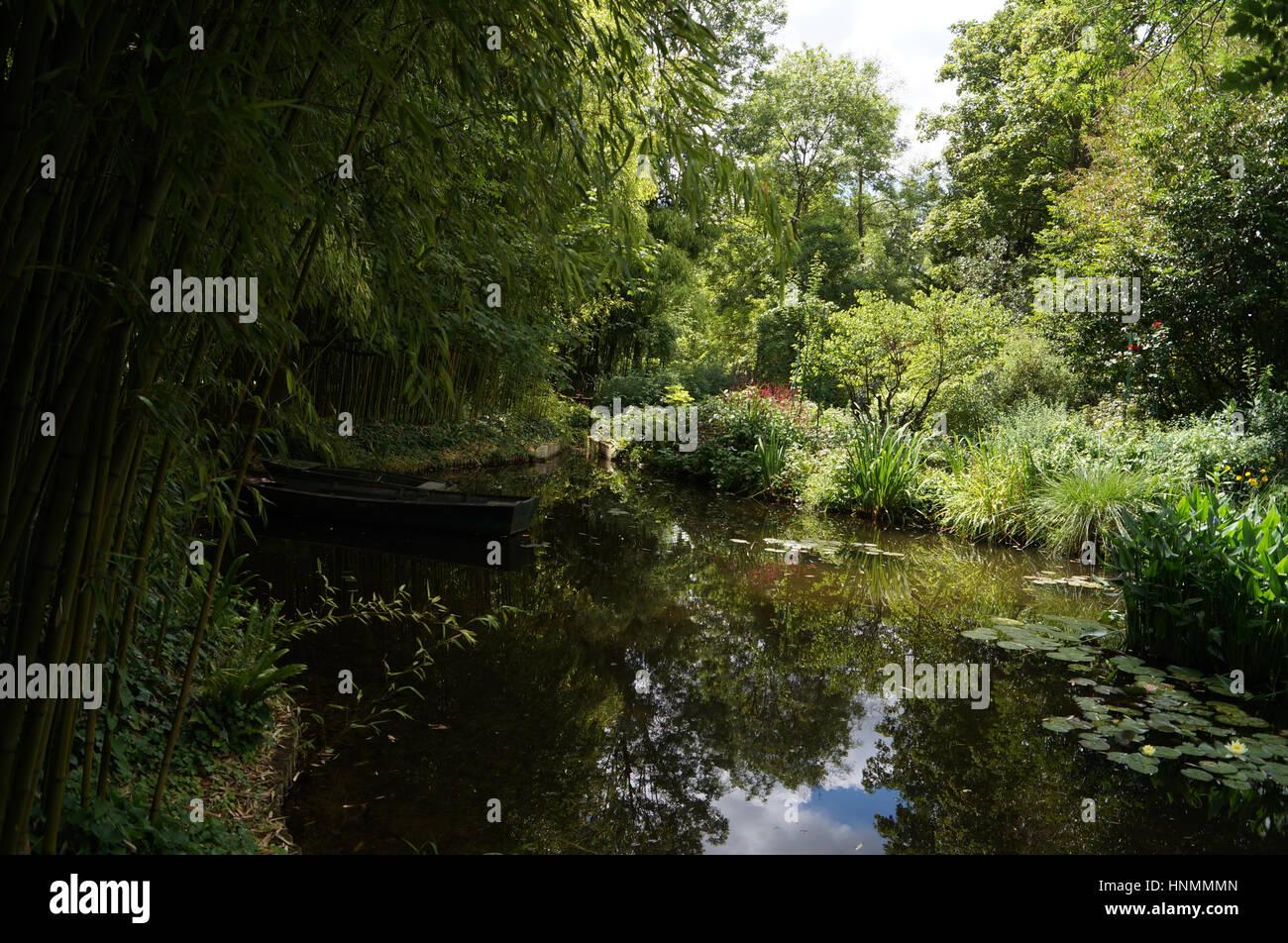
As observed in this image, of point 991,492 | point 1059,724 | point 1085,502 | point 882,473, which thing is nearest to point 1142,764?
point 1059,724

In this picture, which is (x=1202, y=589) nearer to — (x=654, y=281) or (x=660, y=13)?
(x=660, y=13)

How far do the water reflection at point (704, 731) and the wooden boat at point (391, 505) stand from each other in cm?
59

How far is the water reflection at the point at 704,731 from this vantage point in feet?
9.57

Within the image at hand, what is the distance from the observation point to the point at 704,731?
3816 millimetres

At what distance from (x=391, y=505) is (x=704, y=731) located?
4519 mm

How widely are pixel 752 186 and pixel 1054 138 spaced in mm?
19254

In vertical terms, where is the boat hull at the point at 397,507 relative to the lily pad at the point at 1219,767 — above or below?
above

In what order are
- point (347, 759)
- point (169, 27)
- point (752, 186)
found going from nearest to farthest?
point (169, 27) < point (752, 186) < point (347, 759)

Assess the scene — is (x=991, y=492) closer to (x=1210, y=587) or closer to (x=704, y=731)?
(x=1210, y=587)

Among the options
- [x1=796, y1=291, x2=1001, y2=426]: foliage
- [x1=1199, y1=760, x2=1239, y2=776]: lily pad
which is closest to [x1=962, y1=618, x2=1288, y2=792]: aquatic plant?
[x1=1199, y1=760, x2=1239, y2=776]: lily pad

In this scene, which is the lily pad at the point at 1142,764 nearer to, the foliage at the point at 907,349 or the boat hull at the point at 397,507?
the boat hull at the point at 397,507

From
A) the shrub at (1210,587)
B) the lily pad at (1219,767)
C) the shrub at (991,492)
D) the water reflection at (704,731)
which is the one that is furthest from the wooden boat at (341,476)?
the lily pad at (1219,767)

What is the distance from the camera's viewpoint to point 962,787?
3326 mm

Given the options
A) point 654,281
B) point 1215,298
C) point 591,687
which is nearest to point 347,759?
point 591,687
